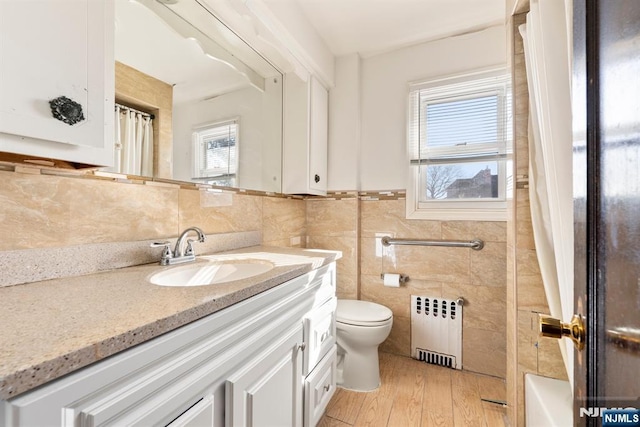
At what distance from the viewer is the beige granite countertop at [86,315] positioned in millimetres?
405

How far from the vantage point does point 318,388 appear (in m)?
1.32

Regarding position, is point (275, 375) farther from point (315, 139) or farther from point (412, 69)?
→ point (412, 69)

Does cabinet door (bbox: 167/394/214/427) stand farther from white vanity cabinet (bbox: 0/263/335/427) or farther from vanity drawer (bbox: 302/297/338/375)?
vanity drawer (bbox: 302/297/338/375)

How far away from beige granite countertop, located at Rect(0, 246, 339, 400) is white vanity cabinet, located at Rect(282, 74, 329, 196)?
111cm

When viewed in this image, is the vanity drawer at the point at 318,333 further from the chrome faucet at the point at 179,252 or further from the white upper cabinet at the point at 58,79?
the white upper cabinet at the point at 58,79

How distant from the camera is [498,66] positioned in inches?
74.9

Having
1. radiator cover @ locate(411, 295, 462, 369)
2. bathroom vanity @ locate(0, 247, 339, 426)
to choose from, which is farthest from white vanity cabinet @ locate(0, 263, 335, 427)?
radiator cover @ locate(411, 295, 462, 369)

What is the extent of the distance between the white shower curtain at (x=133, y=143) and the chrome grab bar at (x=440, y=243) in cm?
164

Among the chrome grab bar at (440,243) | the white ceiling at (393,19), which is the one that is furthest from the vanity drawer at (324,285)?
the white ceiling at (393,19)

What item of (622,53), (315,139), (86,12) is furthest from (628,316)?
(315,139)

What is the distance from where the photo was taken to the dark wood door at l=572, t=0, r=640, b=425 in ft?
1.18

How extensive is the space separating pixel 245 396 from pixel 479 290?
1.72 meters

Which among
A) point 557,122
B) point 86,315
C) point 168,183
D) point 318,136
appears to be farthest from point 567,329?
point 318,136

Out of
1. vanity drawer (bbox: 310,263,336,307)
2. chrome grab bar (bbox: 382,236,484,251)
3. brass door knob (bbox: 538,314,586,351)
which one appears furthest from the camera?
chrome grab bar (bbox: 382,236,484,251)
